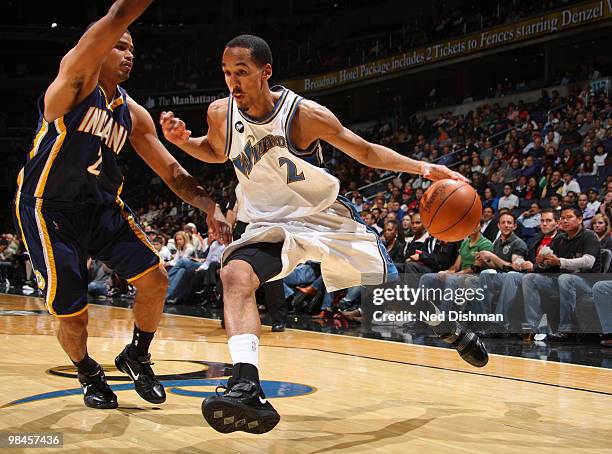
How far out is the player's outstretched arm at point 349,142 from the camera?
348 centimetres

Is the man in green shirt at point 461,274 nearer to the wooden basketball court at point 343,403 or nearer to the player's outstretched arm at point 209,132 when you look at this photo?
the wooden basketball court at point 343,403

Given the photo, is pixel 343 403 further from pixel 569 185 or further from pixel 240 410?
pixel 569 185

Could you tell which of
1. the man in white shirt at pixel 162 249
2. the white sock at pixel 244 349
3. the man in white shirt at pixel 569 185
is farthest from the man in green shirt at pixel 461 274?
the man in white shirt at pixel 162 249

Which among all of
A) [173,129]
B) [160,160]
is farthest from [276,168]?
[160,160]

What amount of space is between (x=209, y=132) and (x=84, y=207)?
2.35ft

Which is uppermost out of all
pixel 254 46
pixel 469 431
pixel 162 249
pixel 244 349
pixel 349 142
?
pixel 254 46

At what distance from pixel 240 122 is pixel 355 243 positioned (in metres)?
0.81

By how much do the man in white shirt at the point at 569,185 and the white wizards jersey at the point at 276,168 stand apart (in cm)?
773

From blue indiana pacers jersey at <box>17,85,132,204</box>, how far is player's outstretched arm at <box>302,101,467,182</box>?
0.94 m

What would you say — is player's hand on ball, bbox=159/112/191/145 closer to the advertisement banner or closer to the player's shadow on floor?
the player's shadow on floor

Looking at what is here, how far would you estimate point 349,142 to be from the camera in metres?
3.57

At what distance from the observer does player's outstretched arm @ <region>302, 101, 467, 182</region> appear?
3484 mm

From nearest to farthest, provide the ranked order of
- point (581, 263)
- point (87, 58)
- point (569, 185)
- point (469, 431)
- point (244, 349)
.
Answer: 1. point (244, 349)
2. point (87, 58)
3. point (469, 431)
4. point (581, 263)
5. point (569, 185)

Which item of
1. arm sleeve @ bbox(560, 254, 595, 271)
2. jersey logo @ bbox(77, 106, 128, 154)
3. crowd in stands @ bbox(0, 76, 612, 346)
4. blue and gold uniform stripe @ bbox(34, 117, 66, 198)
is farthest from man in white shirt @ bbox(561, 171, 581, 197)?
blue and gold uniform stripe @ bbox(34, 117, 66, 198)
